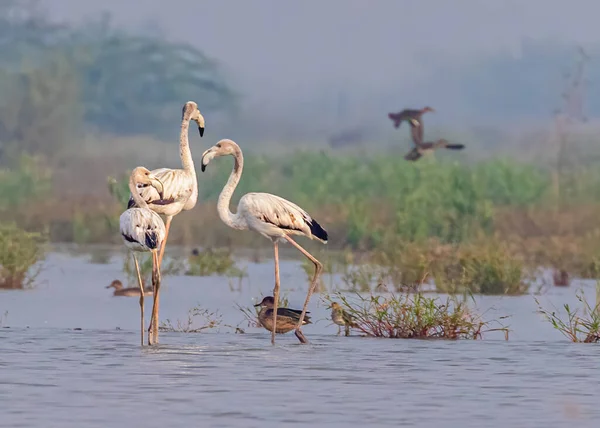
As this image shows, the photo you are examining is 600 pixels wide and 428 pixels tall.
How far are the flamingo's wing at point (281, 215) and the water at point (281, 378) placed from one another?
3.32 feet

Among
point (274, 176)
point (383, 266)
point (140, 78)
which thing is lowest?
point (383, 266)

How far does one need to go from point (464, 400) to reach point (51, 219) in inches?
942

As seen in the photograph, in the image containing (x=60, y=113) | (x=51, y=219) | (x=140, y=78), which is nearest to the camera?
(x=51, y=219)

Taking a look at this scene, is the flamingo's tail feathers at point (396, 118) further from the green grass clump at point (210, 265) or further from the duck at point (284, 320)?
the duck at point (284, 320)

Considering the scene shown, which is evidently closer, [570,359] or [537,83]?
[570,359]

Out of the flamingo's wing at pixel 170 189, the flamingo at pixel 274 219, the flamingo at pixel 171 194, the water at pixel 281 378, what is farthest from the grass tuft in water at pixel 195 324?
the flamingo's wing at pixel 170 189

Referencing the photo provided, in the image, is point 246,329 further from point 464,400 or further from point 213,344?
point 464,400

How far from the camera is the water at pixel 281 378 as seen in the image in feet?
34.4

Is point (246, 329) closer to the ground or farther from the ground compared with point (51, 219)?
closer to the ground

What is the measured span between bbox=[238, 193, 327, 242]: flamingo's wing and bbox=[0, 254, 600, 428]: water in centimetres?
101

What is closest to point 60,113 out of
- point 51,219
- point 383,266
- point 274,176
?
point 274,176

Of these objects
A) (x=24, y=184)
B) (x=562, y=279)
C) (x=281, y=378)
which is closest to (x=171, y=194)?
(x=281, y=378)

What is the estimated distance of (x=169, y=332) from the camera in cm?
1600

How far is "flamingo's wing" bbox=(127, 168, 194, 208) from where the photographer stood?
15.1m
